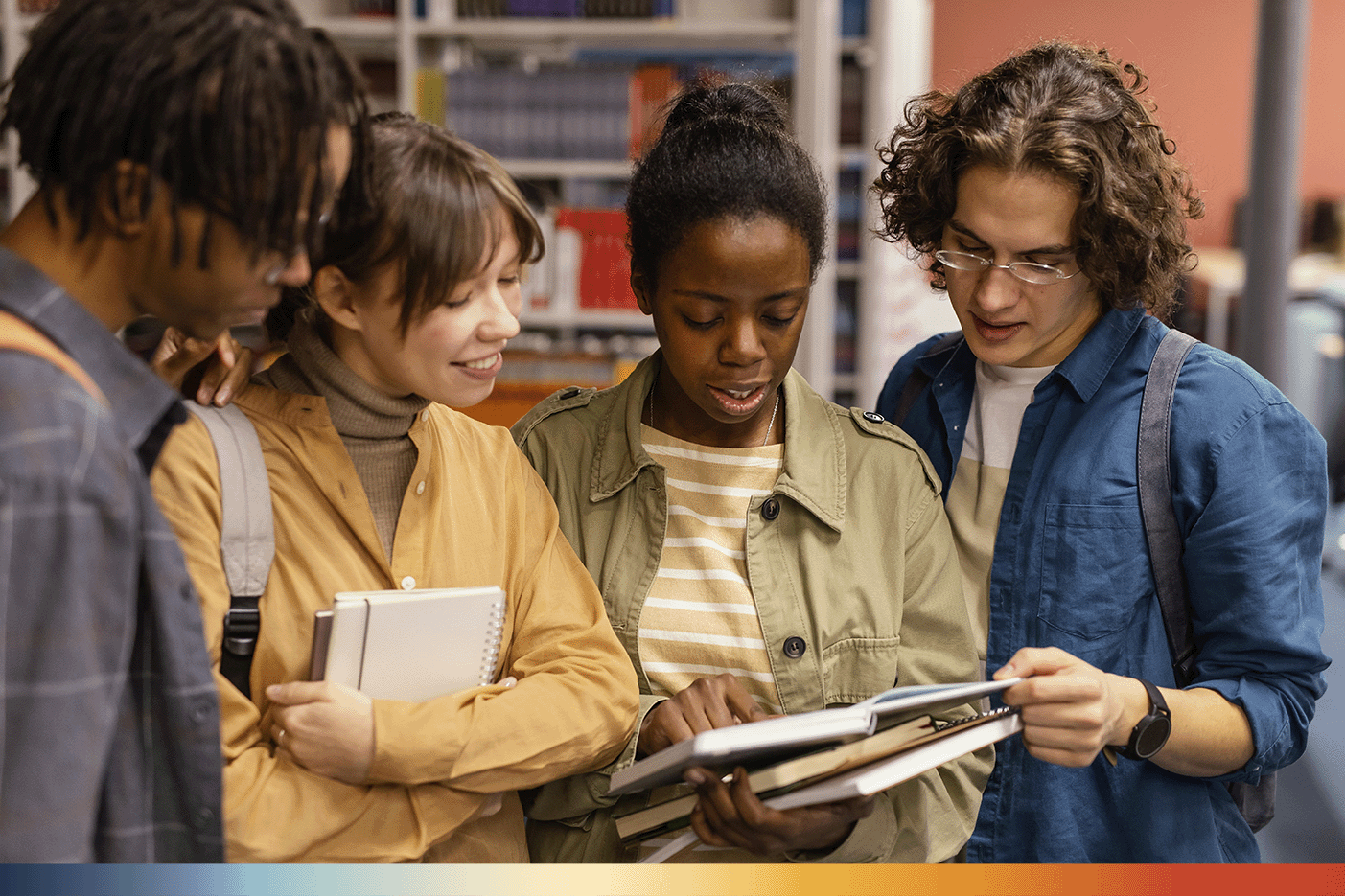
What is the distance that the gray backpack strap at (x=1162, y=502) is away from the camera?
4.55ft

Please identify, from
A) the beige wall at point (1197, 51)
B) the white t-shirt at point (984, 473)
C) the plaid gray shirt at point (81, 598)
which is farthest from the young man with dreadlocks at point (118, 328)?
the beige wall at point (1197, 51)

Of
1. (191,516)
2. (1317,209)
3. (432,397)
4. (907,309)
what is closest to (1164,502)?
(432,397)

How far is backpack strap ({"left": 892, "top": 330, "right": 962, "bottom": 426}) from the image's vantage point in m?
1.65

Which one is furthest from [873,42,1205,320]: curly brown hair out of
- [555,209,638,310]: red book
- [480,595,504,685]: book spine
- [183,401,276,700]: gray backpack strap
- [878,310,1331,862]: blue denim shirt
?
[555,209,638,310]: red book

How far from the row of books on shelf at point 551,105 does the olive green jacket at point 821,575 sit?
3.14m

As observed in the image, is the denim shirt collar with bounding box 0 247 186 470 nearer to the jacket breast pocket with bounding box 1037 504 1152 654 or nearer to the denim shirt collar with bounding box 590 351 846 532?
the denim shirt collar with bounding box 590 351 846 532

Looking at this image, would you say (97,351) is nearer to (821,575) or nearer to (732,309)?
(732,309)

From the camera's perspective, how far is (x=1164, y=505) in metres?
1.39

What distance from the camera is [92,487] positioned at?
0.77 metres

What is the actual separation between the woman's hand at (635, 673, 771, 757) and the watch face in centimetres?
43

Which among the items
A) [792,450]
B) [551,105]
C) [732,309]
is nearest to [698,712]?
[792,450]

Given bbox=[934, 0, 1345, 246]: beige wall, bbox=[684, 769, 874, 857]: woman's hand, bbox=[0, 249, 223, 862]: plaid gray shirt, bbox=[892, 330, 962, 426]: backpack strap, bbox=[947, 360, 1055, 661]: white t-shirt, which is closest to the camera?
bbox=[0, 249, 223, 862]: plaid gray shirt

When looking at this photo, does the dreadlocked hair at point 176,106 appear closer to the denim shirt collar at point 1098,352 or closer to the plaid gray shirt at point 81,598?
the plaid gray shirt at point 81,598

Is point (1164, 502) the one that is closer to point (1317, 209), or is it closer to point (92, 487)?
point (92, 487)
